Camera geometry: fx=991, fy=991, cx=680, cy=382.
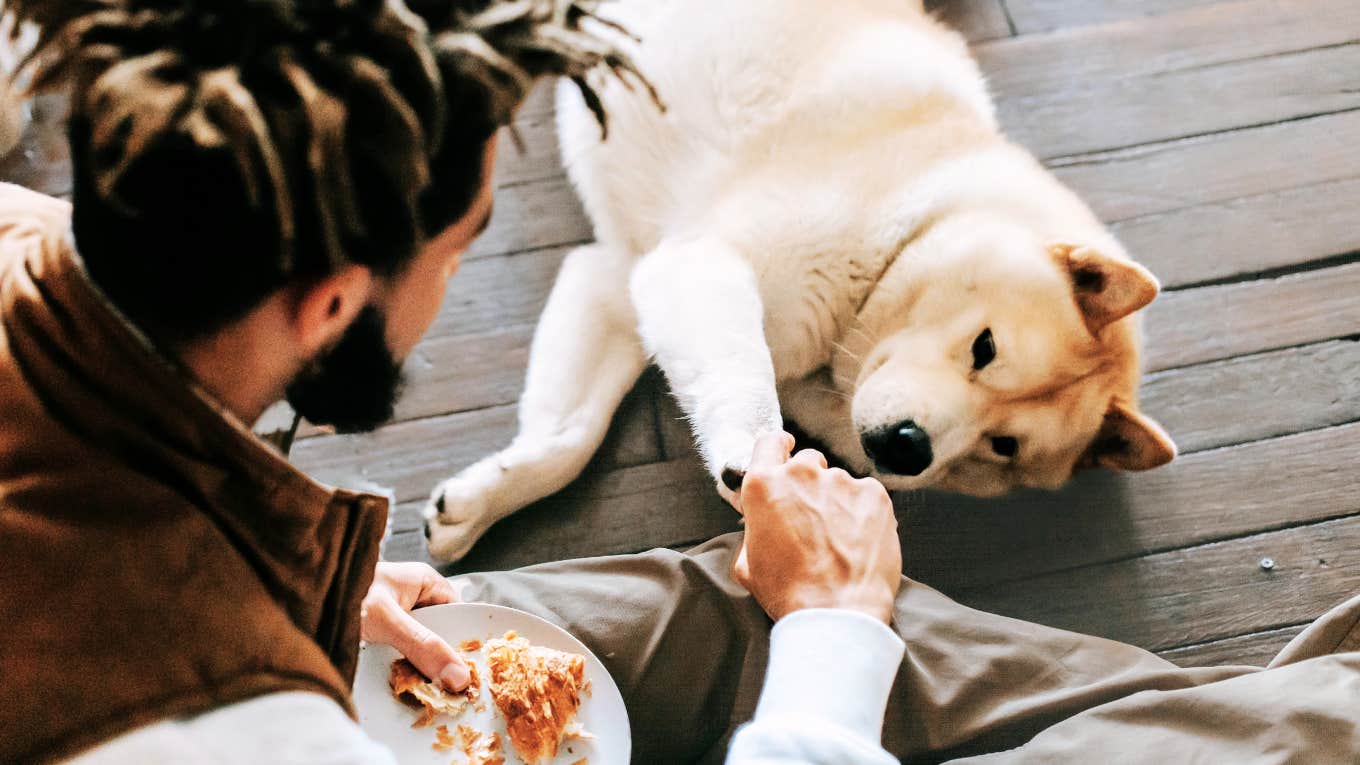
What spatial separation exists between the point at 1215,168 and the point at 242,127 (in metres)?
2.39

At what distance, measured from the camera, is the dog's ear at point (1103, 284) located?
5.10 ft

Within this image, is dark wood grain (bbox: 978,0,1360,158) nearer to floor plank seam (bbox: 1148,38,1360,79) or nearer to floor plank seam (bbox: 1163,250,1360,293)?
floor plank seam (bbox: 1148,38,1360,79)

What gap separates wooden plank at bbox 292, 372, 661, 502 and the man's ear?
105cm

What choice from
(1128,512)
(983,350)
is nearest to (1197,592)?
(1128,512)

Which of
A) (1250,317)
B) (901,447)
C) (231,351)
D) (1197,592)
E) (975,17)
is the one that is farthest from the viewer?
(975,17)

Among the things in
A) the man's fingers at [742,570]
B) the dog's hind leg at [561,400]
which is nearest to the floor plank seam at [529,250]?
the dog's hind leg at [561,400]

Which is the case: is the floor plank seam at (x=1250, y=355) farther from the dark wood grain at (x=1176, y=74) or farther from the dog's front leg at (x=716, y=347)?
the dog's front leg at (x=716, y=347)

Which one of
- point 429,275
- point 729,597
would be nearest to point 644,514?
point 729,597

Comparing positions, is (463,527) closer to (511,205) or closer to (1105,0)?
(511,205)

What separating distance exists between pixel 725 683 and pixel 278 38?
105 cm

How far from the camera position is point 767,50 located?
196 centimetres

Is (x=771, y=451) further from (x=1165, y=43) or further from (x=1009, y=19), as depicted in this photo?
(x=1165, y=43)

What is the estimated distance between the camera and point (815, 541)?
1297 mm

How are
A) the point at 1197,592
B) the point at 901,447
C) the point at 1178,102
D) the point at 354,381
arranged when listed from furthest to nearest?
the point at 1178,102
the point at 1197,592
the point at 901,447
the point at 354,381
